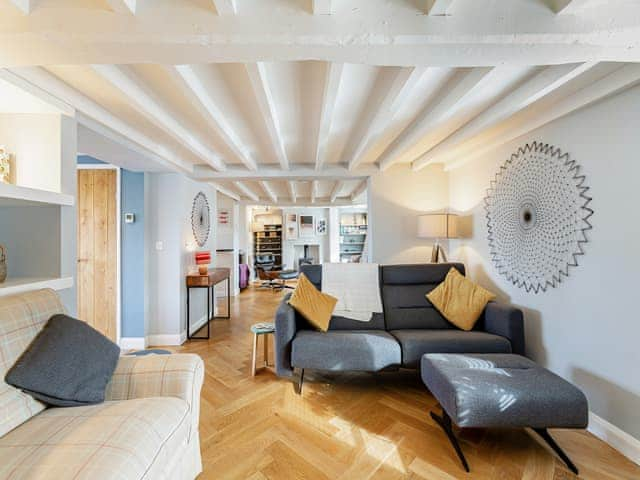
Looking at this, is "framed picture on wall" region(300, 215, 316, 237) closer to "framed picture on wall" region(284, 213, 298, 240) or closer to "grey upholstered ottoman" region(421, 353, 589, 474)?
"framed picture on wall" region(284, 213, 298, 240)

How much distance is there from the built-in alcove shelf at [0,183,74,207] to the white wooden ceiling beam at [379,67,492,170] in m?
2.57

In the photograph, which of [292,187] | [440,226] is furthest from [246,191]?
[440,226]

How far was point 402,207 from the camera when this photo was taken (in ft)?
11.6

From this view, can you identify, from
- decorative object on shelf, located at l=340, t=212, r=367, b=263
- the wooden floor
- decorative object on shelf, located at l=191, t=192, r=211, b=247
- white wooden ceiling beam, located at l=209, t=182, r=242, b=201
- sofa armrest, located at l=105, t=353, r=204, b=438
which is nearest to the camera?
sofa armrest, located at l=105, t=353, r=204, b=438

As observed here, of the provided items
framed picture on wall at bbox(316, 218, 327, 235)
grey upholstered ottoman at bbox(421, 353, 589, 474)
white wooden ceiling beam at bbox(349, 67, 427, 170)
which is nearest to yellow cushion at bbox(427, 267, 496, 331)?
grey upholstered ottoman at bbox(421, 353, 589, 474)

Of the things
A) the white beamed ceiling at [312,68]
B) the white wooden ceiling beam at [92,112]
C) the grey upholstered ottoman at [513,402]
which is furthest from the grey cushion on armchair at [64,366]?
the grey upholstered ottoman at [513,402]

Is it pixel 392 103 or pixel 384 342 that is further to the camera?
pixel 384 342

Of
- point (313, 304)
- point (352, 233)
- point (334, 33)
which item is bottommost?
point (313, 304)

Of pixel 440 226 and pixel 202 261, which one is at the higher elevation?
pixel 440 226

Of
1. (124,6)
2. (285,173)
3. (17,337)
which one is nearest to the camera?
(124,6)

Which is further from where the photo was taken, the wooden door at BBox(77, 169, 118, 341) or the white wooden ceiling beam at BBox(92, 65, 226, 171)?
the wooden door at BBox(77, 169, 118, 341)

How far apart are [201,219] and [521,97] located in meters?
3.84

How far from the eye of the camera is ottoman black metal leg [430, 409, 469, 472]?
1421mm

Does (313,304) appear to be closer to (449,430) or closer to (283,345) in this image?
(283,345)
